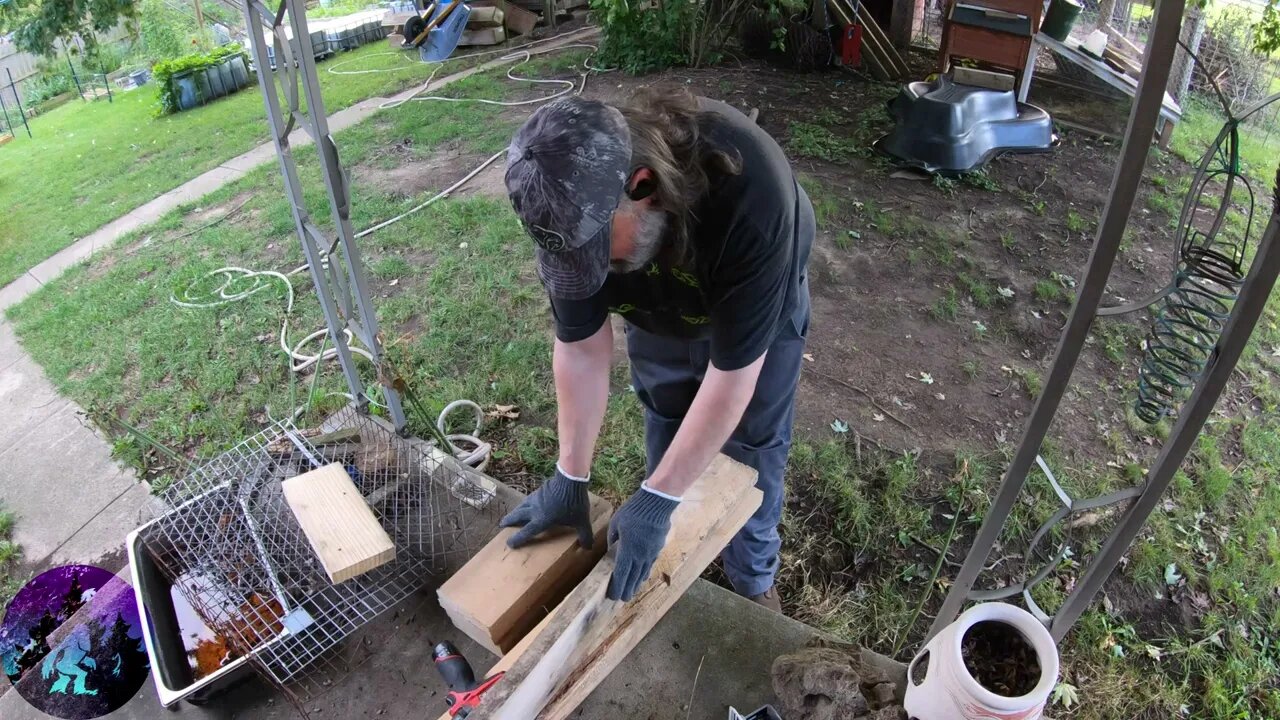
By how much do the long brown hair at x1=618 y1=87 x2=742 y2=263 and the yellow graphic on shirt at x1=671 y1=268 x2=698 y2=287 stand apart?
0.09 meters

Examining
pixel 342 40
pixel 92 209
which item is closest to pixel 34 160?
pixel 92 209

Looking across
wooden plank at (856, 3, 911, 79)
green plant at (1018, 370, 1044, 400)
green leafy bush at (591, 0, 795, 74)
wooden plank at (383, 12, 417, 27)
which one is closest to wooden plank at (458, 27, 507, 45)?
wooden plank at (383, 12, 417, 27)

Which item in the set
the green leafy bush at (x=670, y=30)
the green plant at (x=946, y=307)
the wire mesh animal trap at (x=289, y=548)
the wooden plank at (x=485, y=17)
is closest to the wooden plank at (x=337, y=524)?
the wire mesh animal trap at (x=289, y=548)

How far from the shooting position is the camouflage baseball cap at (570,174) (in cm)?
131

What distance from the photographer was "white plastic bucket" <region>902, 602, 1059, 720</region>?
1.32 metres

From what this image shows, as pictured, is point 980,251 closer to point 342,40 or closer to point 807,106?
point 807,106

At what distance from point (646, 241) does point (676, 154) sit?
20 cm

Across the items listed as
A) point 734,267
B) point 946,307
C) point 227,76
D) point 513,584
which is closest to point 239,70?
point 227,76

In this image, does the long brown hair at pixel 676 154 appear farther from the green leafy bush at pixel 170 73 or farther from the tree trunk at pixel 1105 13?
the green leafy bush at pixel 170 73

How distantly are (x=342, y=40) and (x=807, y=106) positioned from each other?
809cm

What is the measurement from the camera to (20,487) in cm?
376

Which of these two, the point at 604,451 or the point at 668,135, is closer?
the point at 668,135

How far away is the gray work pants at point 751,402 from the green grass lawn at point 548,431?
0.52m

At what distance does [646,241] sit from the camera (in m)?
1.52
